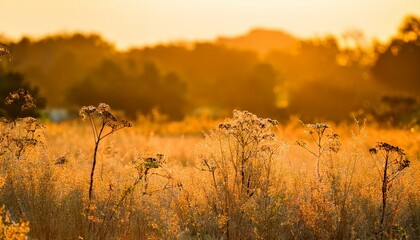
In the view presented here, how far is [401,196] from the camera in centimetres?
748

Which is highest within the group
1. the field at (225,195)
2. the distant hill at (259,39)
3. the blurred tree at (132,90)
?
the distant hill at (259,39)

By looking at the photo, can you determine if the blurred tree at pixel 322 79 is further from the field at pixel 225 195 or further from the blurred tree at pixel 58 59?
the field at pixel 225 195

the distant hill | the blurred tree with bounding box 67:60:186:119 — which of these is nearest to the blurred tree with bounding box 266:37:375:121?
the blurred tree with bounding box 67:60:186:119

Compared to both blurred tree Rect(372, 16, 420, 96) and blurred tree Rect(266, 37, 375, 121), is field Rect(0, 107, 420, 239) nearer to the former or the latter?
blurred tree Rect(266, 37, 375, 121)

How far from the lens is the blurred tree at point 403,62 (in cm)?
5319

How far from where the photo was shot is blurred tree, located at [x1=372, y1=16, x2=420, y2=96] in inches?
2094

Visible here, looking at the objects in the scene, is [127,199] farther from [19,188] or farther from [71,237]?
[19,188]

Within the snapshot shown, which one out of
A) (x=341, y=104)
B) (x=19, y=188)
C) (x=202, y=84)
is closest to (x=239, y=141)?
(x=19, y=188)

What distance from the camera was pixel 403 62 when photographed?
54.2m

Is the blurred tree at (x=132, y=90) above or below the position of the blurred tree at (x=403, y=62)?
below

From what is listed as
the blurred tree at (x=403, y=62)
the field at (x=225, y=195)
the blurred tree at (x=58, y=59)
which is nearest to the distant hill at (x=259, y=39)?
the blurred tree at (x=58, y=59)

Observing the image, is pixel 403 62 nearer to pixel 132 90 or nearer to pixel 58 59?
pixel 132 90

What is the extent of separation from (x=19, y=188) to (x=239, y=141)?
8.10 feet

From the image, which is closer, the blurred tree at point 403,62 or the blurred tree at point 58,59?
the blurred tree at point 403,62
